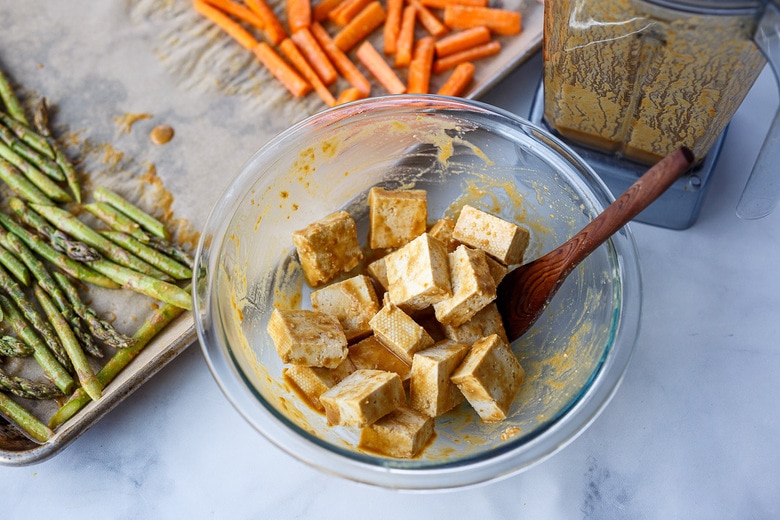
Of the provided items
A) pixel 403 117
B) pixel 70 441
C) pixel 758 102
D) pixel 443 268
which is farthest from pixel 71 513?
pixel 758 102

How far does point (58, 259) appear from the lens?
109 inches

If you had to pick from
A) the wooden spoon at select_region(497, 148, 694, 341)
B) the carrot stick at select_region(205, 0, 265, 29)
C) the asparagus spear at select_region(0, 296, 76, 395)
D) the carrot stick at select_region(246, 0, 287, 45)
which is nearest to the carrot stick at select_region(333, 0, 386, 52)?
the carrot stick at select_region(246, 0, 287, 45)

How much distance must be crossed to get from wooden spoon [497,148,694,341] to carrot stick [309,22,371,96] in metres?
1.25

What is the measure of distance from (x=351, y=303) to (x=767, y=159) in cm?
135

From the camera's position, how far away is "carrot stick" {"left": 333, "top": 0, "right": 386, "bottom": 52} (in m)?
3.21

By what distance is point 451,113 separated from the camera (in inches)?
93.7

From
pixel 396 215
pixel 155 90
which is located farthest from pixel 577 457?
pixel 155 90

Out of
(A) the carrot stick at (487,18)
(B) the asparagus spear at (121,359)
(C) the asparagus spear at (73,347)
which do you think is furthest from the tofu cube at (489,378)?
(A) the carrot stick at (487,18)

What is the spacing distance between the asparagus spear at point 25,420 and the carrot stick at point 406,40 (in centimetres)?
200

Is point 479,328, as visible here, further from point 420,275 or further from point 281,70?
point 281,70

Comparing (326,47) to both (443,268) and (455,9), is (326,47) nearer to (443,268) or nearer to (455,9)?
(455,9)

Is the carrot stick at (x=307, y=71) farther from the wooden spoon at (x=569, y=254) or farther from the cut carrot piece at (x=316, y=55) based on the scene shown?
the wooden spoon at (x=569, y=254)

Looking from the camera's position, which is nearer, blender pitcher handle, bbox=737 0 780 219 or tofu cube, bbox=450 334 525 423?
blender pitcher handle, bbox=737 0 780 219

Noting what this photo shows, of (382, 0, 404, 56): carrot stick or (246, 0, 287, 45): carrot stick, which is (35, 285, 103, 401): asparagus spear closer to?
(246, 0, 287, 45): carrot stick
